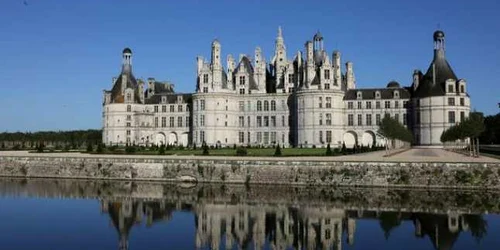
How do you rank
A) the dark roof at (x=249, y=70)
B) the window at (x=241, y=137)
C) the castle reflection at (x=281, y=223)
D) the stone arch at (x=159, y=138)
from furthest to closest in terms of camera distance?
the stone arch at (x=159, y=138) → the window at (x=241, y=137) → the dark roof at (x=249, y=70) → the castle reflection at (x=281, y=223)

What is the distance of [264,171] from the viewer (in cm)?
3709

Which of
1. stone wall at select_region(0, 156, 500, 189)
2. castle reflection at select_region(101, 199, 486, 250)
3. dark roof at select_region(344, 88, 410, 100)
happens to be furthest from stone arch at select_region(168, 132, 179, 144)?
castle reflection at select_region(101, 199, 486, 250)

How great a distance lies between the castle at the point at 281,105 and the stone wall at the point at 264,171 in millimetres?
25174

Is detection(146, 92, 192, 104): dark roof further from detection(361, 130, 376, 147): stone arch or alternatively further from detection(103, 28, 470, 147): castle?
detection(361, 130, 376, 147): stone arch

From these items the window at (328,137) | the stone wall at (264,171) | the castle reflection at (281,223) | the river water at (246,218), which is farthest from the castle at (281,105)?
the castle reflection at (281,223)

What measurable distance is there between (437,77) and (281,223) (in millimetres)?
43400

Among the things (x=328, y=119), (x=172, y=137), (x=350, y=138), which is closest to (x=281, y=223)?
(x=328, y=119)

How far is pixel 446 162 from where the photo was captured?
33719 mm

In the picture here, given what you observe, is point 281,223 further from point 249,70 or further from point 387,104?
point 249,70

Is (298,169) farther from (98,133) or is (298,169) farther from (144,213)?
(98,133)

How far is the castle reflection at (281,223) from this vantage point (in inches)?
839

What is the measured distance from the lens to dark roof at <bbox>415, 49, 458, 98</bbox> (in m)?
60.7

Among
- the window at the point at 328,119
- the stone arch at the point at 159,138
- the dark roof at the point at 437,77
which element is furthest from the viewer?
the stone arch at the point at 159,138

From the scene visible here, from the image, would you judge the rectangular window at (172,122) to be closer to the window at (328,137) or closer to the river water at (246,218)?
the window at (328,137)
